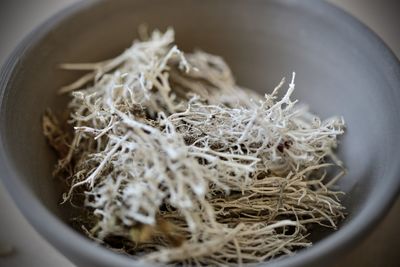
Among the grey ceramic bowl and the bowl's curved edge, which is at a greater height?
the grey ceramic bowl

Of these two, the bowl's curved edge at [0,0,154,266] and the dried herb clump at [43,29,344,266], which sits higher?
the dried herb clump at [43,29,344,266]

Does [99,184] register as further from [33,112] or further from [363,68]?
[363,68]

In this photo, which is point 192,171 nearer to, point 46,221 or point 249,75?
point 46,221

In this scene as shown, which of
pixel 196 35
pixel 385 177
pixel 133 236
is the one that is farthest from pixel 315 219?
pixel 196 35

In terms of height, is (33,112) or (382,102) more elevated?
(382,102)

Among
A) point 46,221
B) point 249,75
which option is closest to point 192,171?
point 46,221

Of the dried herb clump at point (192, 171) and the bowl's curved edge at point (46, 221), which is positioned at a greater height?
the dried herb clump at point (192, 171)
